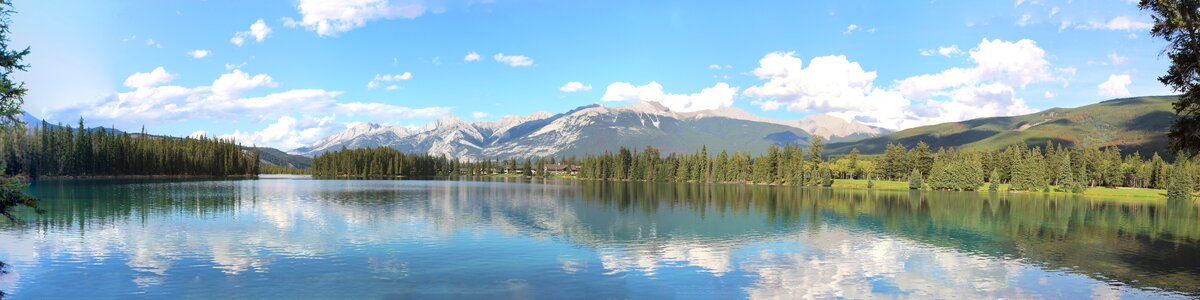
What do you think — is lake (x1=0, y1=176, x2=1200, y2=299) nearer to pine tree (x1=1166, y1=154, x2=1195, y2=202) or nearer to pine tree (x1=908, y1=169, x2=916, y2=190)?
pine tree (x1=1166, y1=154, x2=1195, y2=202)

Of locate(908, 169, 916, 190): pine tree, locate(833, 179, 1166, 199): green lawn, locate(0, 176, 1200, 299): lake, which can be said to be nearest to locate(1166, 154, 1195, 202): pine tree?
locate(833, 179, 1166, 199): green lawn

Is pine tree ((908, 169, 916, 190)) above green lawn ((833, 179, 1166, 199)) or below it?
above

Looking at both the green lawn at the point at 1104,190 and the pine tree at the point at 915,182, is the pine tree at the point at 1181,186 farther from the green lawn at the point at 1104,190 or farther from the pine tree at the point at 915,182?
the pine tree at the point at 915,182

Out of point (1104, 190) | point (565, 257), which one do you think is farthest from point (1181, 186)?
point (565, 257)

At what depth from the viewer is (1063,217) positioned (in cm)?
7794

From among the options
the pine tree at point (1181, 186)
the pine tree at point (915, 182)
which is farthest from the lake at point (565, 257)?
the pine tree at point (915, 182)

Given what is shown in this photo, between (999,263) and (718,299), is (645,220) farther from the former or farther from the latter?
(718,299)

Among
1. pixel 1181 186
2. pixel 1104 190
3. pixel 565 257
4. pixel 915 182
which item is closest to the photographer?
pixel 565 257

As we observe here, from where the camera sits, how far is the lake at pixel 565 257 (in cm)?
2908

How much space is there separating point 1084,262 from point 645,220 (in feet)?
116

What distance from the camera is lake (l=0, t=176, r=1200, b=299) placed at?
2908 centimetres

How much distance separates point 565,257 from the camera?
37969mm

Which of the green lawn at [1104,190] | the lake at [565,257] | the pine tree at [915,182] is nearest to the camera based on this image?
the lake at [565,257]

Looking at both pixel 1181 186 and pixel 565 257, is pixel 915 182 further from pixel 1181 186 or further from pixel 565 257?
pixel 565 257
